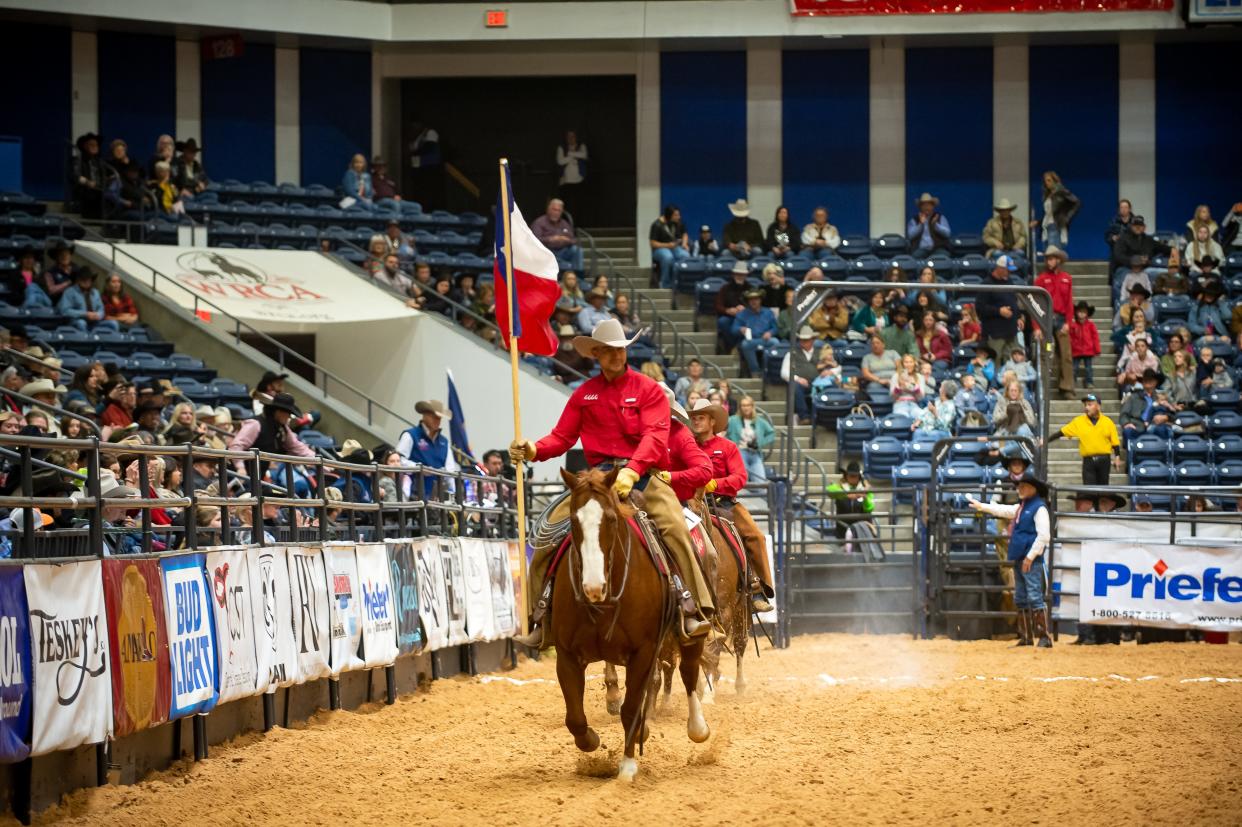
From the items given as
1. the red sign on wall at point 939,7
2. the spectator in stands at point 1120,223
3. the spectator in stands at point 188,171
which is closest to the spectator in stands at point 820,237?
the red sign on wall at point 939,7

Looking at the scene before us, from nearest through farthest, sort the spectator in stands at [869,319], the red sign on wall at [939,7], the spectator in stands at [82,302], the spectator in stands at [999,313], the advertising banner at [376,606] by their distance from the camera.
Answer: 1. the advertising banner at [376,606]
2. the spectator in stands at [82,302]
3. the spectator in stands at [869,319]
4. the spectator in stands at [999,313]
5. the red sign on wall at [939,7]

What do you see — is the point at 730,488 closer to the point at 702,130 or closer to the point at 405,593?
the point at 405,593

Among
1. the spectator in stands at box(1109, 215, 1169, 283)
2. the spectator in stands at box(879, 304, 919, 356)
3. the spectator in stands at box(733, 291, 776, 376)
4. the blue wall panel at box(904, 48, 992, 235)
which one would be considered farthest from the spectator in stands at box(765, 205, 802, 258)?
the spectator in stands at box(1109, 215, 1169, 283)

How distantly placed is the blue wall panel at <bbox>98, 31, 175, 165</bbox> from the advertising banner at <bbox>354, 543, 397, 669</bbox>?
1994 cm

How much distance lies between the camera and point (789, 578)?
2098cm

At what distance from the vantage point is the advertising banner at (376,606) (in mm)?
12883

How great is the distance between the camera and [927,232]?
31.0m

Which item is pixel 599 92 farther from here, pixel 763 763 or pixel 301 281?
pixel 763 763

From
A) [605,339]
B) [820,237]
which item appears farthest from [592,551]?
A: [820,237]

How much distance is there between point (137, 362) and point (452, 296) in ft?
24.4

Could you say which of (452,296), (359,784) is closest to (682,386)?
(452,296)

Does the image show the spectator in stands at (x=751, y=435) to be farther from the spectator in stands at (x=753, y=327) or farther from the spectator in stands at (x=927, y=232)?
the spectator in stands at (x=927, y=232)

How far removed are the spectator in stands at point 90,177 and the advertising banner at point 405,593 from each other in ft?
49.6

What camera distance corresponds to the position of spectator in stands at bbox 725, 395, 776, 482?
79.2 feet
